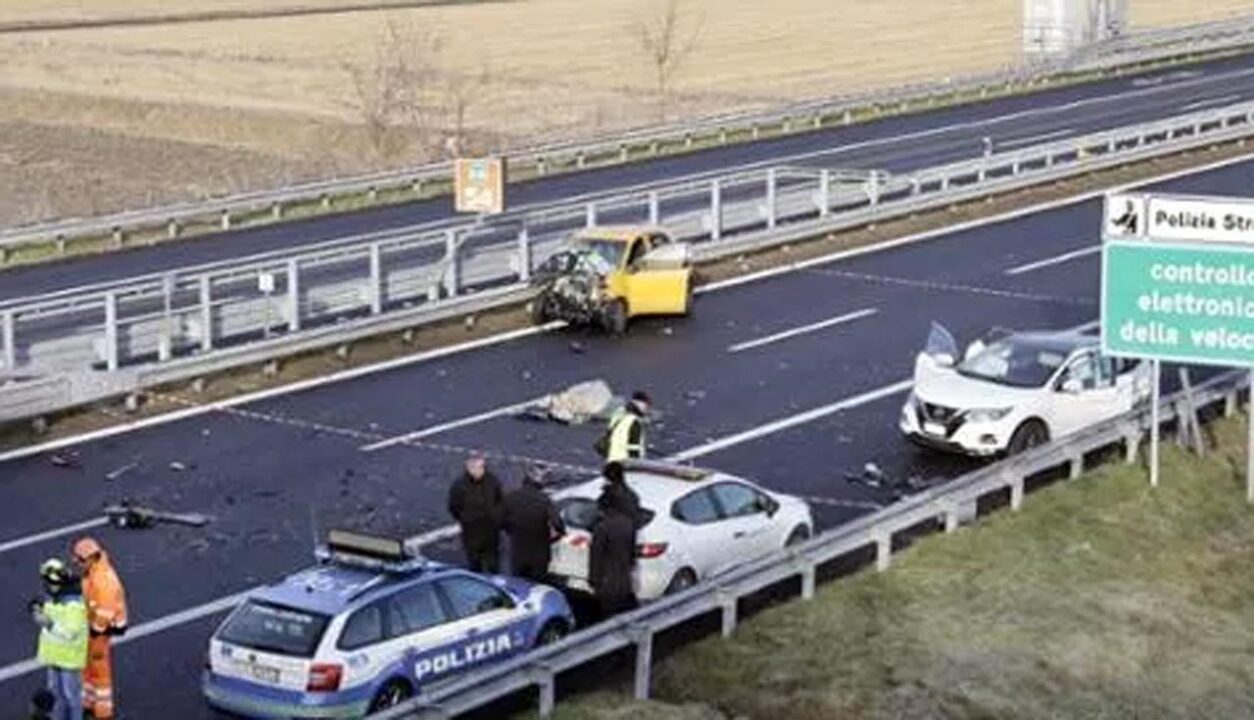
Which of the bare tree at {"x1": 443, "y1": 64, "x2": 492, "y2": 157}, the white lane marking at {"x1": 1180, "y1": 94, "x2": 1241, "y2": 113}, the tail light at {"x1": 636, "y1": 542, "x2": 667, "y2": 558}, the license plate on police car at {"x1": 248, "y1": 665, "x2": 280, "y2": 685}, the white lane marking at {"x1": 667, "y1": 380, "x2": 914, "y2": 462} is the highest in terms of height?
the license plate on police car at {"x1": 248, "y1": 665, "x2": 280, "y2": 685}

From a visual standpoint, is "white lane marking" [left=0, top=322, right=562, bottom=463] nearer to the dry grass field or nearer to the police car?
the police car

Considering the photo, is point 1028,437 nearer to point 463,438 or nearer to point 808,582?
point 463,438

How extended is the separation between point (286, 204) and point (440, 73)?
39099 mm

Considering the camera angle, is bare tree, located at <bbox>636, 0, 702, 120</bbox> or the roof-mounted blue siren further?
bare tree, located at <bbox>636, 0, 702, 120</bbox>

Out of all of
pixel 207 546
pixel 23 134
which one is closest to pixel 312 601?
pixel 207 546

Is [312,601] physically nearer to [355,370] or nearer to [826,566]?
[826,566]

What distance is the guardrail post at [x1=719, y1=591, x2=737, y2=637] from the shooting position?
19438mm

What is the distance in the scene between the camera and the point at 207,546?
23.0m

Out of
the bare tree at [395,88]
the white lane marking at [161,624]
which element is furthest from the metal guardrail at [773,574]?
the bare tree at [395,88]

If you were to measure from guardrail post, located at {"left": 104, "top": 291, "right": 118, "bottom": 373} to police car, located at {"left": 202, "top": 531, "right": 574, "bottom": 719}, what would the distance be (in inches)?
488

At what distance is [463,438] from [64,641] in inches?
441

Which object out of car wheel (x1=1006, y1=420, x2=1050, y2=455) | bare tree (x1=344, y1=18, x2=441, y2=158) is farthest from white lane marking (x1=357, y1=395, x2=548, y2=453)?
bare tree (x1=344, y1=18, x2=441, y2=158)

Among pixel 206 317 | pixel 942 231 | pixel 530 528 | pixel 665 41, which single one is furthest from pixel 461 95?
pixel 530 528

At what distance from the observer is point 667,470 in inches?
856
